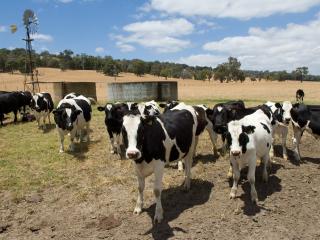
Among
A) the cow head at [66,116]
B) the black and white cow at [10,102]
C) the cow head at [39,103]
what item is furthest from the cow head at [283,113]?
the black and white cow at [10,102]

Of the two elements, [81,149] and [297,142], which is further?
[81,149]

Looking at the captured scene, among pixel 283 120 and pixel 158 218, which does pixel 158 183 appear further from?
pixel 283 120

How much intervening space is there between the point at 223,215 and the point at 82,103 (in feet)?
29.3

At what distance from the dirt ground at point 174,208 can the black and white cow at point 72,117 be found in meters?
2.53

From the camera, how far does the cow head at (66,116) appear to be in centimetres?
1381

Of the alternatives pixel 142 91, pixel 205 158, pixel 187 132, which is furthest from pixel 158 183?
pixel 142 91

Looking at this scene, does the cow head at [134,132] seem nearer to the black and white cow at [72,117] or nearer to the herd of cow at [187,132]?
the herd of cow at [187,132]

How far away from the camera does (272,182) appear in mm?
10039

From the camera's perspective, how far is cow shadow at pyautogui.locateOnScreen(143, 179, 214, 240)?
7762 mm

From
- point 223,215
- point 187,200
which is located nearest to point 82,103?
point 187,200

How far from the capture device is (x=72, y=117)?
1412 cm

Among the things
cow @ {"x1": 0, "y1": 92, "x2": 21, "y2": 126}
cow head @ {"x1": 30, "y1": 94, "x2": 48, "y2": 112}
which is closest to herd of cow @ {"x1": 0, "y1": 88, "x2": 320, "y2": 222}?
cow head @ {"x1": 30, "y1": 94, "x2": 48, "y2": 112}

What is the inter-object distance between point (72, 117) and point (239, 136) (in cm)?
726

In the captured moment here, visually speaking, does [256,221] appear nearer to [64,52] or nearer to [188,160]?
[188,160]
